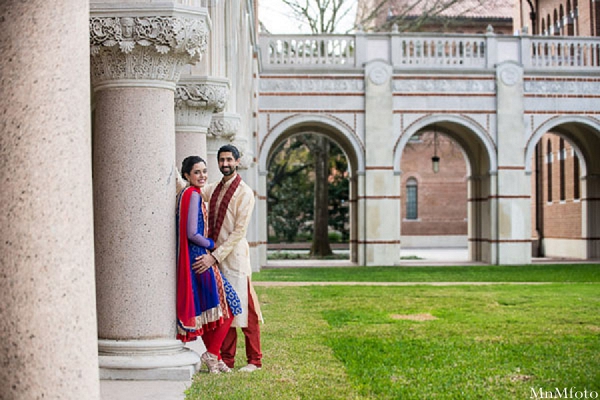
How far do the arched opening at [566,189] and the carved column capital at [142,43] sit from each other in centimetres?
2284

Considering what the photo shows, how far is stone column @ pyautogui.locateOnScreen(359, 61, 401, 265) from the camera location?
2822 cm

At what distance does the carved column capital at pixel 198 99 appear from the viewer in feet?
34.5

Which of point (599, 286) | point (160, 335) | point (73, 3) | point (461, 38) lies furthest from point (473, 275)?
point (73, 3)

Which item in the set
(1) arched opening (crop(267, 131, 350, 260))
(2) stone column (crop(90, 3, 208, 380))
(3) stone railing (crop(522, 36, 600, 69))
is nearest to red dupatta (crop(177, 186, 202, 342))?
(2) stone column (crop(90, 3, 208, 380))

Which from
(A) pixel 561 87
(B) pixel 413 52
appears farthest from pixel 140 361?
(A) pixel 561 87

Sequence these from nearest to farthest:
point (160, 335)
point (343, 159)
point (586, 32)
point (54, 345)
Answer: point (54, 345) < point (160, 335) < point (586, 32) < point (343, 159)

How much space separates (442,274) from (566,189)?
13257 mm

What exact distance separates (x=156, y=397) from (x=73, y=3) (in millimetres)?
3579

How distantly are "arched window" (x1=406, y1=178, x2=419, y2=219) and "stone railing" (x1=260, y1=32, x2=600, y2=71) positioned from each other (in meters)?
24.3

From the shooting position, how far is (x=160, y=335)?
7.20 metres

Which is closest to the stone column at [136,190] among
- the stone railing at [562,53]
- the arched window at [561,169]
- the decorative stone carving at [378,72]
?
the decorative stone carving at [378,72]

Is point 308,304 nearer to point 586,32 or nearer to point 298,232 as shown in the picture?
point 586,32

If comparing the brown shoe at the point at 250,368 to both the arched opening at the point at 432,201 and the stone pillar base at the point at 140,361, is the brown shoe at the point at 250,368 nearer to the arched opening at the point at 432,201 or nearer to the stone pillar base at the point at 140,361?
the stone pillar base at the point at 140,361

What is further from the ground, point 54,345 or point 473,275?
point 54,345
